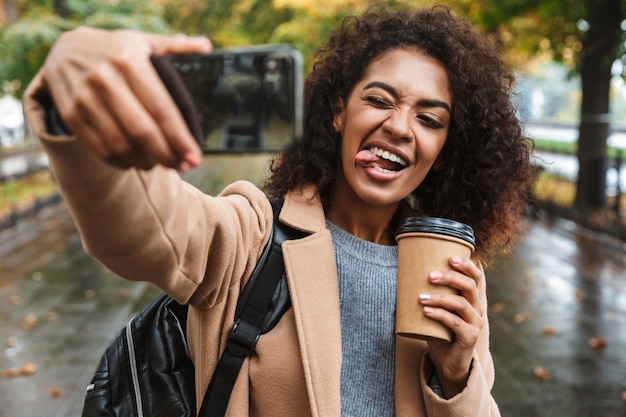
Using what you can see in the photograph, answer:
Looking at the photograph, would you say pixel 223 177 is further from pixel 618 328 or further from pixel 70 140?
pixel 70 140

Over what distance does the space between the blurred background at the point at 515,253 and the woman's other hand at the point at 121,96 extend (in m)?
0.54

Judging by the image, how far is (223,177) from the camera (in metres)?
17.7

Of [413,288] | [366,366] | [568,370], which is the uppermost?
[413,288]

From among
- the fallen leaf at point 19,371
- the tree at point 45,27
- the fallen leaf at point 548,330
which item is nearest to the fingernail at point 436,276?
the fallen leaf at point 19,371

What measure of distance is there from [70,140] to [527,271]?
302 inches

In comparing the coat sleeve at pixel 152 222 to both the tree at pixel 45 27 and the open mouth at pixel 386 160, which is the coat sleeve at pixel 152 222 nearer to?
the open mouth at pixel 386 160

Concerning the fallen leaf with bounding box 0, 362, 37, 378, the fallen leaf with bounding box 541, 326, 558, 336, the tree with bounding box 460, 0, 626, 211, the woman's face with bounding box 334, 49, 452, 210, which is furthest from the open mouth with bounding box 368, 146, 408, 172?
the tree with bounding box 460, 0, 626, 211

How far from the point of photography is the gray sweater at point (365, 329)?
1.75m

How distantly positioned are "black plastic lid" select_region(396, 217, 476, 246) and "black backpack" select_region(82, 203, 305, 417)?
312mm

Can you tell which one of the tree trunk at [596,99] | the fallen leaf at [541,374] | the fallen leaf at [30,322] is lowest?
the fallen leaf at [541,374]

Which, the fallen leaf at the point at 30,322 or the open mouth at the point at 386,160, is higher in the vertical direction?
the open mouth at the point at 386,160

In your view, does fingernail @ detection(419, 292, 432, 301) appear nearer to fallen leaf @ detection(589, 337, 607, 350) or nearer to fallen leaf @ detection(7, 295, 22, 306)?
fallen leaf @ detection(589, 337, 607, 350)

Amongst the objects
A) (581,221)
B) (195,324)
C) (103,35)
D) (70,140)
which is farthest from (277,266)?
(581,221)

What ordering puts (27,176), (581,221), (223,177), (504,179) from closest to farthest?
(504,179)
(581,221)
(27,176)
(223,177)
